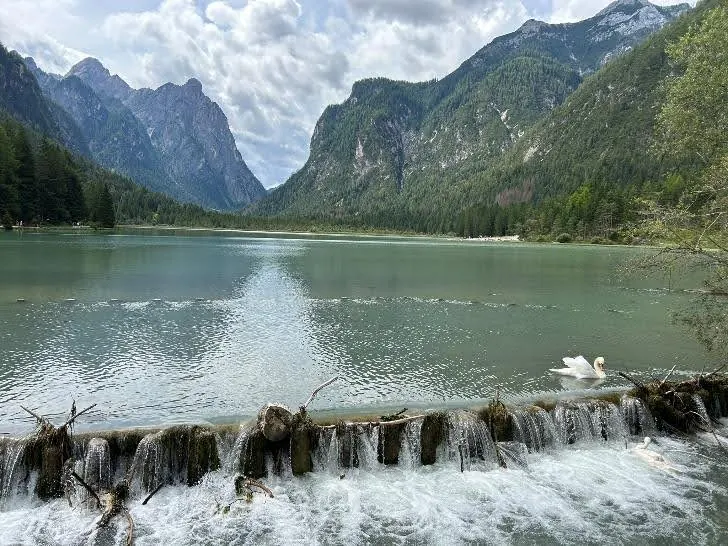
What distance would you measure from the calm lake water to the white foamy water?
148 inches

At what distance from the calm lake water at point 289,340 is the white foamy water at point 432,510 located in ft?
12.3

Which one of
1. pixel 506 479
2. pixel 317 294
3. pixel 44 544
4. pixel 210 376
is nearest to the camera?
pixel 44 544

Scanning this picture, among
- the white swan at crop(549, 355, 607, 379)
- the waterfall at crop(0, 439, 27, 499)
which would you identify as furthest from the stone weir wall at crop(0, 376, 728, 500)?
the white swan at crop(549, 355, 607, 379)

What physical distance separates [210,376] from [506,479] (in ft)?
39.3

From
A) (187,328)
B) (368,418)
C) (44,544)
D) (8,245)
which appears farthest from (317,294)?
(8,245)

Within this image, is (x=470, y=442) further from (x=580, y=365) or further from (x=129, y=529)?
(x=129, y=529)

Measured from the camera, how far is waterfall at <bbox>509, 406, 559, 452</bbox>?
574 inches

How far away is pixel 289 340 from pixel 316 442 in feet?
43.5

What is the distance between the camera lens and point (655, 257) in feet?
49.9

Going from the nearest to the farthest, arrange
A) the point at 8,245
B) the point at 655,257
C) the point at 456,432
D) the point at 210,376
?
the point at 456,432, the point at 655,257, the point at 210,376, the point at 8,245

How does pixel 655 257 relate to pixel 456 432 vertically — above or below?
above

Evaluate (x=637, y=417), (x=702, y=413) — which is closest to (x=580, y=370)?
(x=637, y=417)

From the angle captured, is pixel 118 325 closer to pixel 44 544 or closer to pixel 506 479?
pixel 44 544

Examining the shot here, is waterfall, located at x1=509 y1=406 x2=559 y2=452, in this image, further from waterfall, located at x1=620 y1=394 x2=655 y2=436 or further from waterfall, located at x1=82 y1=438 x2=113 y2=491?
waterfall, located at x1=82 y1=438 x2=113 y2=491
